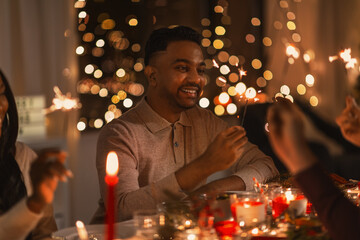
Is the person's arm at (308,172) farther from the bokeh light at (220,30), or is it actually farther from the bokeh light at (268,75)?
the bokeh light at (268,75)

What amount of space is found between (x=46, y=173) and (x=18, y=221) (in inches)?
9.5

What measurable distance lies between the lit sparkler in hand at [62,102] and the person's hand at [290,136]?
2.77m

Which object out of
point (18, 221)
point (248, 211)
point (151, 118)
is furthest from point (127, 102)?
point (18, 221)

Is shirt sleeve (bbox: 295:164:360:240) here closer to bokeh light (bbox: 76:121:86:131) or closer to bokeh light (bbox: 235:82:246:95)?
bokeh light (bbox: 76:121:86:131)

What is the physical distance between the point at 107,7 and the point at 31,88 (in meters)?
0.98

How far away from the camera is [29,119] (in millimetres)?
3535

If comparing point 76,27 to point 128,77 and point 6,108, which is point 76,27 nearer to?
point 128,77

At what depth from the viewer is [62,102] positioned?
3.78 meters

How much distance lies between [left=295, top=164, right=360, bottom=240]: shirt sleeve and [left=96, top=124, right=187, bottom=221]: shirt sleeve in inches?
25.3

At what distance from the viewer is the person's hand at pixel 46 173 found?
1.16 m

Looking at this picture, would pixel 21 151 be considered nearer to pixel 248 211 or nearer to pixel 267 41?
pixel 248 211

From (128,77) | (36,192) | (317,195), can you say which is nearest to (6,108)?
(36,192)

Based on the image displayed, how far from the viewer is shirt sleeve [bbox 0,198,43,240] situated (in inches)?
52.0

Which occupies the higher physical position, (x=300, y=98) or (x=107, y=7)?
(x=107, y=7)
